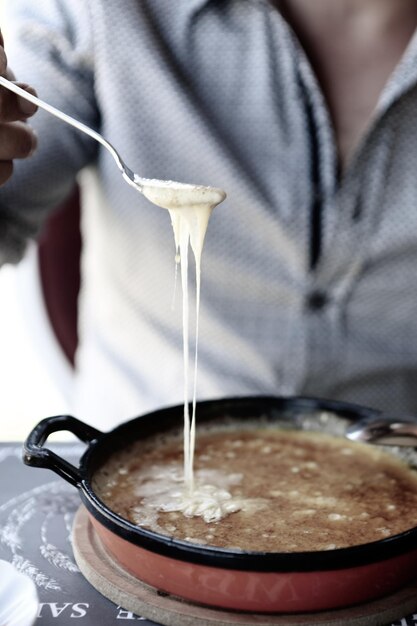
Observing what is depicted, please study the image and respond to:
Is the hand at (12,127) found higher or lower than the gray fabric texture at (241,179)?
higher

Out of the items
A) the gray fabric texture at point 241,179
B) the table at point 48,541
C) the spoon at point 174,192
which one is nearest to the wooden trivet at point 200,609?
the table at point 48,541

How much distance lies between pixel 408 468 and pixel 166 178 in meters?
0.75

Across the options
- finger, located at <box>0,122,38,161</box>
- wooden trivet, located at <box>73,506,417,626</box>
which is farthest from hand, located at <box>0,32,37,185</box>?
wooden trivet, located at <box>73,506,417,626</box>

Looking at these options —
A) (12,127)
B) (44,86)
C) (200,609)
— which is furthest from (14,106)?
(200,609)

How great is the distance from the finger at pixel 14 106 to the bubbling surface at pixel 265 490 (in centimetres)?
50

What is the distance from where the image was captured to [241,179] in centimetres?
157

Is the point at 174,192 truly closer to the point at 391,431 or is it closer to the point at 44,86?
the point at 391,431

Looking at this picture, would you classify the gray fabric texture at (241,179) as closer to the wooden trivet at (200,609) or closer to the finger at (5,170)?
the finger at (5,170)

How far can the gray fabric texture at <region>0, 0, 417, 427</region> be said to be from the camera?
155 cm

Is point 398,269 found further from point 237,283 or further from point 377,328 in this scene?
point 237,283

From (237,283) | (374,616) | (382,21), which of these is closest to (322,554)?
(374,616)

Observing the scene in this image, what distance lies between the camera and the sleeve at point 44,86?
5.10 ft

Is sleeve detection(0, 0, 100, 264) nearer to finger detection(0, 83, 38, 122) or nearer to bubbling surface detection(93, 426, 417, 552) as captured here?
finger detection(0, 83, 38, 122)

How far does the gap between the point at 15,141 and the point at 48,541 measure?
562 millimetres
